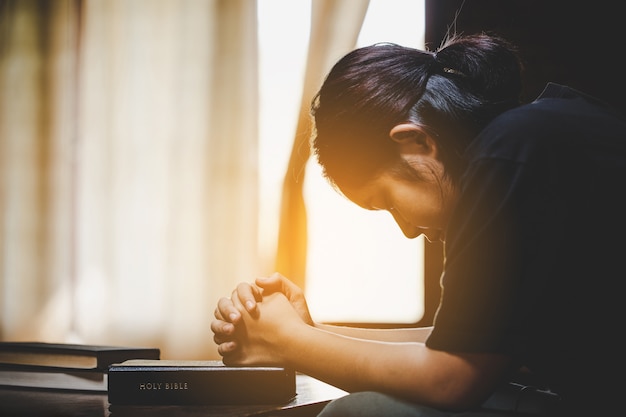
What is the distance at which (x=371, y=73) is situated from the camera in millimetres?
851

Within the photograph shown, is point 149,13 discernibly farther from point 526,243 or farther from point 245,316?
point 526,243

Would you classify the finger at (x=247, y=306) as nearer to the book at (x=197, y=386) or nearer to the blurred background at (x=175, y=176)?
the book at (x=197, y=386)

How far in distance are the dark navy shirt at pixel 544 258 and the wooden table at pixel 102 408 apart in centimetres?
25

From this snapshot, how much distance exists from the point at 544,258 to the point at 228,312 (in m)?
0.43

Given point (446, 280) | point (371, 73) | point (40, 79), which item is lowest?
point (446, 280)

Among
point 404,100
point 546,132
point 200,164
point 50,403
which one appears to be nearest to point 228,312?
point 50,403

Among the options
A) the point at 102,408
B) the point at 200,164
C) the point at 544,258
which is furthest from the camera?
the point at 200,164

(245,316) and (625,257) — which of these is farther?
(245,316)

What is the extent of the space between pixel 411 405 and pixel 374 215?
0.85 m

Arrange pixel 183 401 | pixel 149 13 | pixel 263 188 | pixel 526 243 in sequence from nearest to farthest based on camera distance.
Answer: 1. pixel 526 243
2. pixel 183 401
3. pixel 263 188
4. pixel 149 13

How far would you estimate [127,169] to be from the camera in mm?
1573

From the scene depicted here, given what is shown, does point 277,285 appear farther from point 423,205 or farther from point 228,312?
point 423,205

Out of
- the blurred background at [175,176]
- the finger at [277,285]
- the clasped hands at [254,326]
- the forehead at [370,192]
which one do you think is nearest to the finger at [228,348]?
the clasped hands at [254,326]

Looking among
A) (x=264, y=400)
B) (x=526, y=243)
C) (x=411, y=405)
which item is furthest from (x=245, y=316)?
(x=526, y=243)
